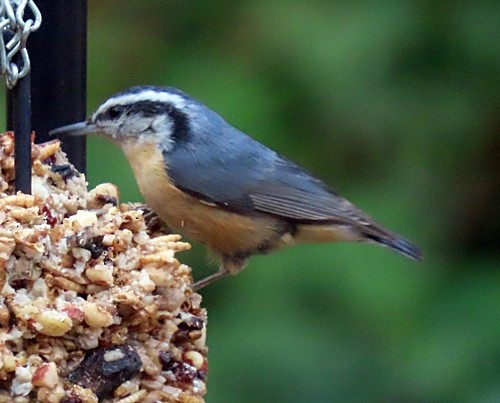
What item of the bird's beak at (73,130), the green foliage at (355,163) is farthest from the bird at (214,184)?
the green foliage at (355,163)

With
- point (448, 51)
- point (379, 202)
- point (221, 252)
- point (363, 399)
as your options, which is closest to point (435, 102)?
point (448, 51)

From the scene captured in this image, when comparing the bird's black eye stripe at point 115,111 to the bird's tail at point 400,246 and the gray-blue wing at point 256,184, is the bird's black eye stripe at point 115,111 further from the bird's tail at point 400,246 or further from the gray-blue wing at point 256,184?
the bird's tail at point 400,246

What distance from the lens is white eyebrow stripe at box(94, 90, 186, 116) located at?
316 centimetres

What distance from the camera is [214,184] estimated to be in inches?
127

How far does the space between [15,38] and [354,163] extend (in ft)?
7.43

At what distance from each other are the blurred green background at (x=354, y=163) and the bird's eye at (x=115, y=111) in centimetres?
60

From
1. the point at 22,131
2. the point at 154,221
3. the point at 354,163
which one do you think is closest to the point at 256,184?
the point at 154,221

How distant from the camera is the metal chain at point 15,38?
211 cm

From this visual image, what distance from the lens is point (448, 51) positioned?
423 cm

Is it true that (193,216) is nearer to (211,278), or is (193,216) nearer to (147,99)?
(211,278)

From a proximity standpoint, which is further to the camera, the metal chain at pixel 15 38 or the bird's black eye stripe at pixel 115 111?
the bird's black eye stripe at pixel 115 111

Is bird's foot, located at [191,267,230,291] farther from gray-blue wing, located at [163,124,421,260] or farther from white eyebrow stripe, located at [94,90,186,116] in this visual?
white eyebrow stripe, located at [94,90,186,116]

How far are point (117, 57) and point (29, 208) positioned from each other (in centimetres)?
221

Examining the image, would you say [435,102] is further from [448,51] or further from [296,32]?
[296,32]
